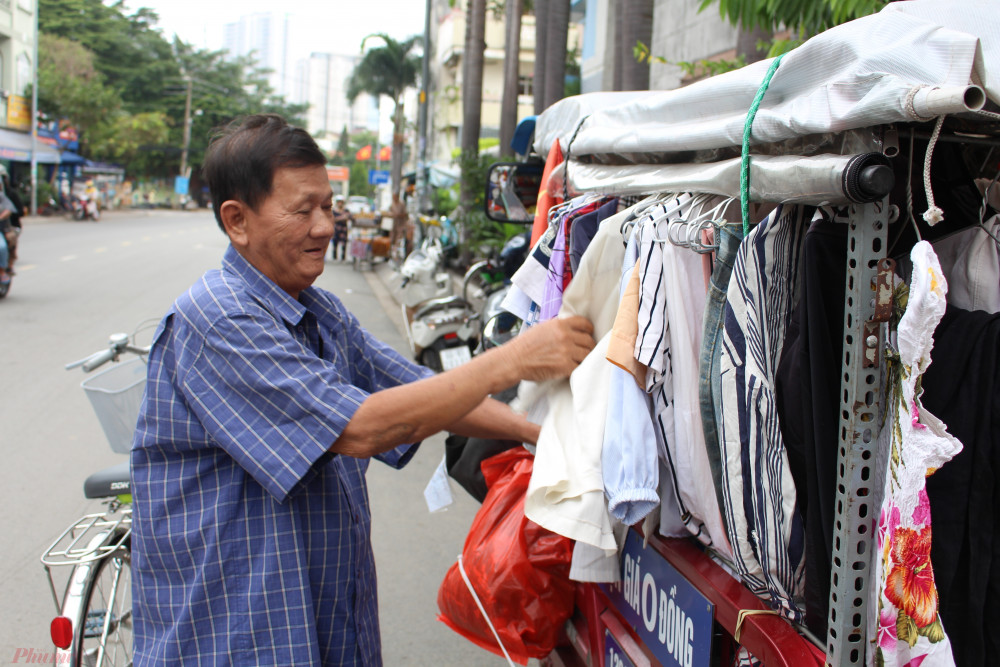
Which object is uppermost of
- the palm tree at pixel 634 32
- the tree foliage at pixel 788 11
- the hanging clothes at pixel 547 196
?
the palm tree at pixel 634 32

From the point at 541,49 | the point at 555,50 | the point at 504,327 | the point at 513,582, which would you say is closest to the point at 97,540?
the point at 513,582

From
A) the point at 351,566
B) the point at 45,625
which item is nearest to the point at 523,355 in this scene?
the point at 351,566

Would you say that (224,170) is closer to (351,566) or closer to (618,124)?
(351,566)

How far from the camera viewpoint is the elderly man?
1.60 meters

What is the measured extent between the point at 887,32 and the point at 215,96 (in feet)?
192

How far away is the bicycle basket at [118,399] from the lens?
9.01ft

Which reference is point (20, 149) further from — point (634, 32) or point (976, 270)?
point (976, 270)

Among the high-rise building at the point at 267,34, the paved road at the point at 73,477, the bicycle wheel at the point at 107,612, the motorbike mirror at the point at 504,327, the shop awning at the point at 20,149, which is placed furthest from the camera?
the high-rise building at the point at 267,34

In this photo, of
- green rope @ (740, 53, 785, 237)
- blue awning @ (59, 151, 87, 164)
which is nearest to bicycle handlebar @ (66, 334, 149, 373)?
green rope @ (740, 53, 785, 237)

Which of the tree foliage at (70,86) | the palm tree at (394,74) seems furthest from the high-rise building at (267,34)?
the palm tree at (394,74)

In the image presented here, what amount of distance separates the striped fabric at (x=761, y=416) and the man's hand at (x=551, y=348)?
420mm

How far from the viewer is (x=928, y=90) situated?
43.1 inches

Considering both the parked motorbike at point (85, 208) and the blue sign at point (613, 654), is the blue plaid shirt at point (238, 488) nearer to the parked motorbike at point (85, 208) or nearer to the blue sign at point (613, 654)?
the blue sign at point (613, 654)

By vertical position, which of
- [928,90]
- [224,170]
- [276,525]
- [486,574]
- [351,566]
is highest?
[928,90]
